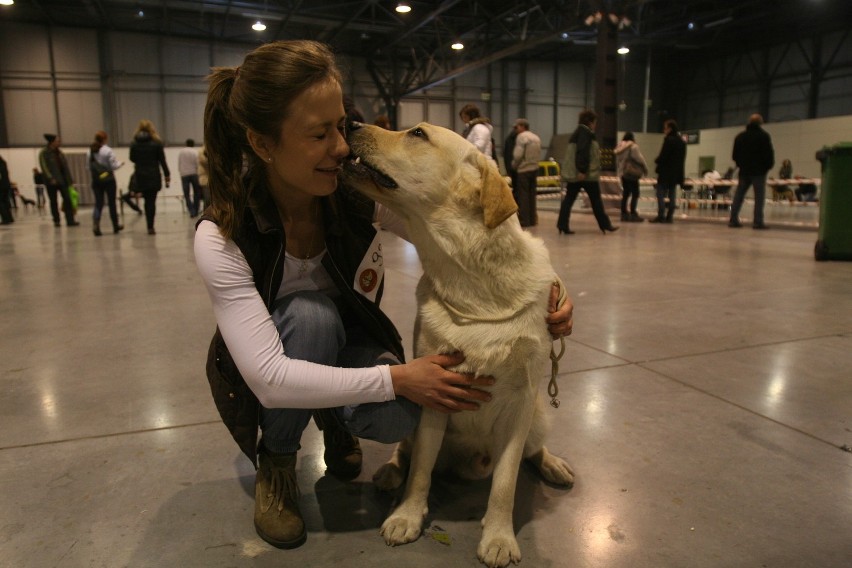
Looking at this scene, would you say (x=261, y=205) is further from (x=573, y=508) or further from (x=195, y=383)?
(x=195, y=383)

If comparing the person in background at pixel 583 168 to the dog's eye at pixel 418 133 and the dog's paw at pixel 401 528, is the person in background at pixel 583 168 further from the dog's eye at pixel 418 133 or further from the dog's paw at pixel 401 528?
the dog's paw at pixel 401 528

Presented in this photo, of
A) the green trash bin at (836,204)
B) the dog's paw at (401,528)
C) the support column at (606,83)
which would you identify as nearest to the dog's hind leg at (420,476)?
the dog's paw at (401,528)

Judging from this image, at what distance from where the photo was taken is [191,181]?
13266 mm

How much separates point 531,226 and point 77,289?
265 inches

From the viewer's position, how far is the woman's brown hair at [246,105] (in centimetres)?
148

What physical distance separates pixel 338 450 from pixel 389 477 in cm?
21

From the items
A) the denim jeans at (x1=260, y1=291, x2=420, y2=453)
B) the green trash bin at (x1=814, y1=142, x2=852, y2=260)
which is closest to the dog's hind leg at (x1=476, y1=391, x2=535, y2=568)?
the denim jeans at (x1=260, y1=291, x2=420, y2=453)

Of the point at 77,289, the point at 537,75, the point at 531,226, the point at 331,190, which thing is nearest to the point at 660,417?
the point at 331,190

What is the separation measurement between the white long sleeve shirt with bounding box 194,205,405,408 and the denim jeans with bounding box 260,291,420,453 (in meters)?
0.09

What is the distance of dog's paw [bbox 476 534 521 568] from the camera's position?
1.47 metres

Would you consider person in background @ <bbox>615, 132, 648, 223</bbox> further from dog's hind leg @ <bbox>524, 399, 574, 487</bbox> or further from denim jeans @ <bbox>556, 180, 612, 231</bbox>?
dog's hind leg @ <bbox>524, 399, 574, 487</bbox>

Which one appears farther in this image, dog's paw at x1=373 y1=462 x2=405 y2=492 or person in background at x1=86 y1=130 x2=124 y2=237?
person in background at x1=86 y1=130 x2=124 y2=237

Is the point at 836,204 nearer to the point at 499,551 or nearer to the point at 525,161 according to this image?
the point at 525,161

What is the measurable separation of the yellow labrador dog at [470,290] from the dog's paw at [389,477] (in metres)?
0.18
